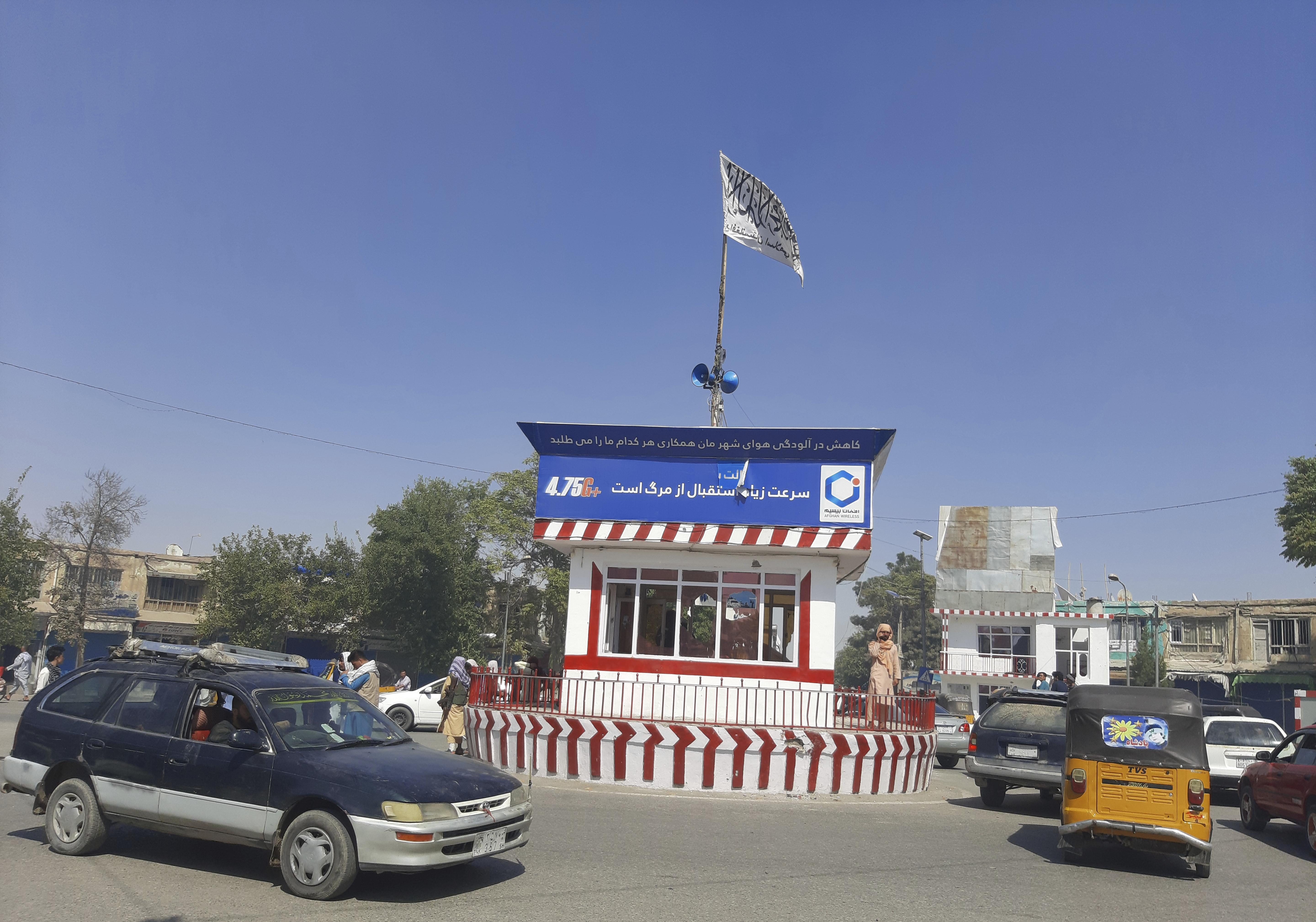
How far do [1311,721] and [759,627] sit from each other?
27117 mm

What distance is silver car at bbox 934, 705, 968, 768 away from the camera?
20.9 meters

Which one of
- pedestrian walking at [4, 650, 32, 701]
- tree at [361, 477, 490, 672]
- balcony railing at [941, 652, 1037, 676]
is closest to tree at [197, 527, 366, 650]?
tree at [361, 477, 490, 672]

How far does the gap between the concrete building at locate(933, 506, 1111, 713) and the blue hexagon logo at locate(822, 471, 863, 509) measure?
1289 inches

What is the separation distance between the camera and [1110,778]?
8.41 metres

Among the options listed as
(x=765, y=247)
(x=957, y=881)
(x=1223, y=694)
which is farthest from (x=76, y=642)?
(x=1223, y=694)

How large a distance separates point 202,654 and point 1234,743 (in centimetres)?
1591

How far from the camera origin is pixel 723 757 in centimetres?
1310

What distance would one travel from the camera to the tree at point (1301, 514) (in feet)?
120

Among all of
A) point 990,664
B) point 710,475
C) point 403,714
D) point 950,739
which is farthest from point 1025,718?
point 990,664

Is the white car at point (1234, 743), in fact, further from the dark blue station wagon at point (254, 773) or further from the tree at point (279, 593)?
the tree at point (279, 593)

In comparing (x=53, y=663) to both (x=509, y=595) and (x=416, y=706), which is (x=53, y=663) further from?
(x=509, y=595)

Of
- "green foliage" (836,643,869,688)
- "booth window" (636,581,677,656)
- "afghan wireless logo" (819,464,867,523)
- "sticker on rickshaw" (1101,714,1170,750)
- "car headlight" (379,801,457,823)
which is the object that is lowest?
"green foliage" (836,643,869,688)

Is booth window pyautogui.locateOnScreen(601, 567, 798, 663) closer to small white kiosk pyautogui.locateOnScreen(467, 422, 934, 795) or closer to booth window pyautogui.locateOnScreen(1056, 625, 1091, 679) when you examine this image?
small white kiosk pyautogui.locateOnScreen(467, 422, 934, 795)

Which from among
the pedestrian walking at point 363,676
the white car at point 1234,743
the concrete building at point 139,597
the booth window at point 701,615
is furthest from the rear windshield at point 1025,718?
the concrete building at point 139,597
